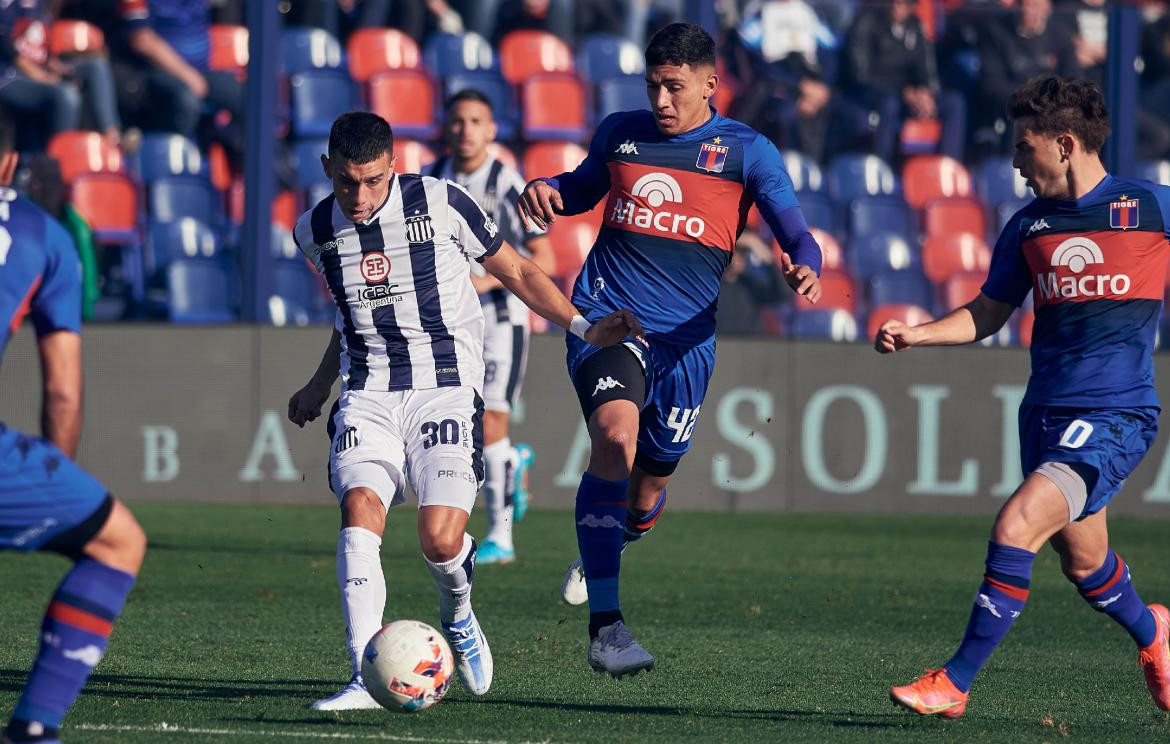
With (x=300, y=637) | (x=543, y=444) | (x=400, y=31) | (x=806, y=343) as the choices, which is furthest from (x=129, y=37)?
(x=300, y=637)

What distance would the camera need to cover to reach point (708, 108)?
6.67 metres

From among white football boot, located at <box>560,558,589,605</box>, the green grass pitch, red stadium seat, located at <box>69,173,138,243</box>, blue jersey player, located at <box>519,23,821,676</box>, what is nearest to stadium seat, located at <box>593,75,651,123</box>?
red stadium seat, located at <box>69,173,138,243</box>

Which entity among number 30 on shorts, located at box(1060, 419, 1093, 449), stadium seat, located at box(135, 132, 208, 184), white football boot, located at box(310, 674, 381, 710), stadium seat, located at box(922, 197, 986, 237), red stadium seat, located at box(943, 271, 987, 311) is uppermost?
stadium seat, located at box(135, 132, 208, 184)

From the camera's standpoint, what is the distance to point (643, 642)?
7.18 metres

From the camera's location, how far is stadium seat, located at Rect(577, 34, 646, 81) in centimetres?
1591

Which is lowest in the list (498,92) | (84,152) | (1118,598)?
(1118,598)

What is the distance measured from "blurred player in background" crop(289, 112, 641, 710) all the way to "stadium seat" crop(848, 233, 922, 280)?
9375mm

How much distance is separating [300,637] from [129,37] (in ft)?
30.1

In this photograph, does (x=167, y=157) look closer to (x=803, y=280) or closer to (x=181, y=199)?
(x=181, y=199)

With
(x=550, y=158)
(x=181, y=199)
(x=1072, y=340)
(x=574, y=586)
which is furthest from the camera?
(x=550, y=158)

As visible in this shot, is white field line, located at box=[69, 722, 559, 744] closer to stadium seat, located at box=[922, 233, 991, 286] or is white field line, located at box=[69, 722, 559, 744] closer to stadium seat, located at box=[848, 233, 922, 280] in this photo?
stadium seat, located at box=[848, 233, 922, 280]

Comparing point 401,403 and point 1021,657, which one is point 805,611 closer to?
point 1021,657

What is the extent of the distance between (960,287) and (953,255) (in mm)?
457

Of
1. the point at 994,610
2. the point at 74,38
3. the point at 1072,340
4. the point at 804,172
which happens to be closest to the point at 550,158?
the point at 804,172
